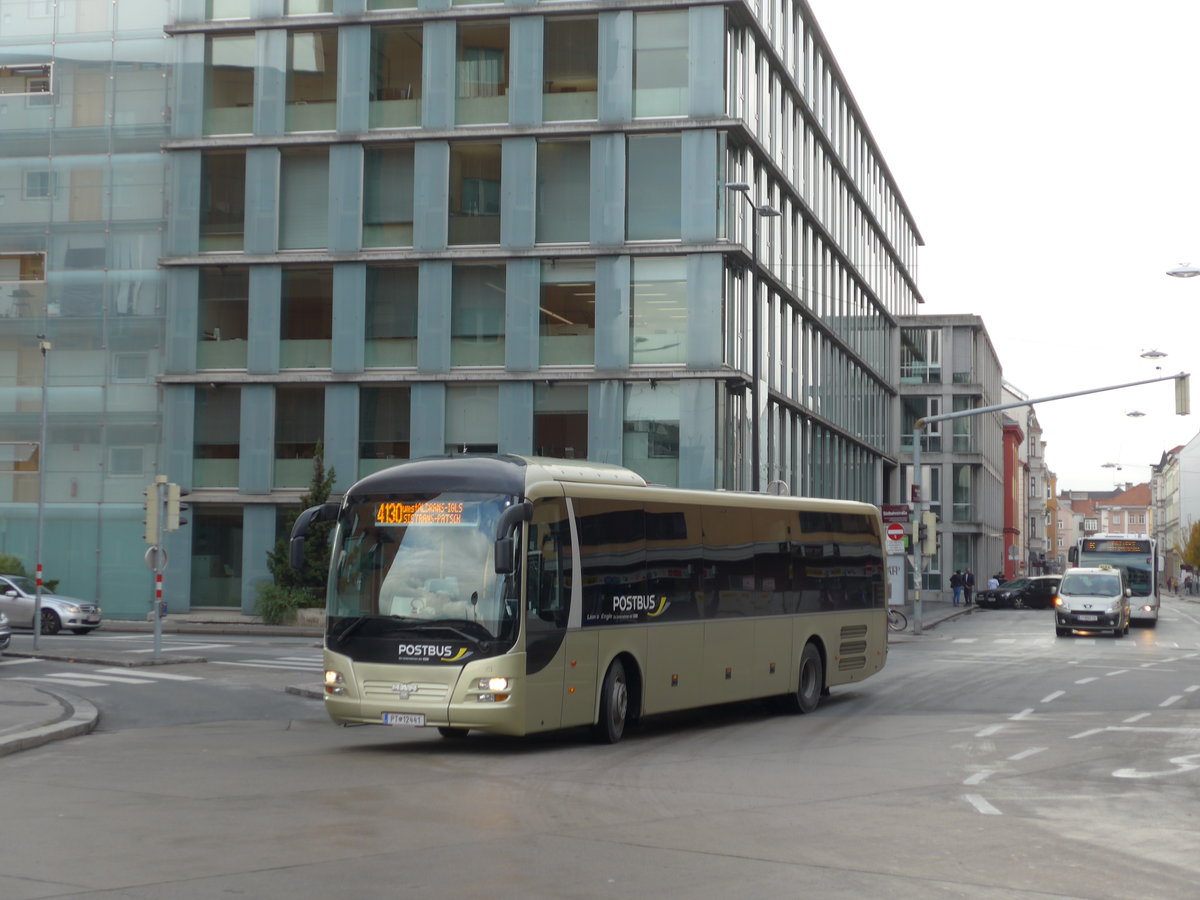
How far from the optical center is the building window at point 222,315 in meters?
44.8

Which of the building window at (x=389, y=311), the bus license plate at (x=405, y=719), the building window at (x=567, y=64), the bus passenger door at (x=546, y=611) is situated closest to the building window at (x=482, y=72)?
the building window at (x=567, y=64)

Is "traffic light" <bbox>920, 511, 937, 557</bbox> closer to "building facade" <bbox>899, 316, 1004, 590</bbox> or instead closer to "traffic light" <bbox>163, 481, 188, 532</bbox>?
"traffic light" <bbox>163, 481, 188, 532</bbox>

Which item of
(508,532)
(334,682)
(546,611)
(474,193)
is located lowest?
(334,682)

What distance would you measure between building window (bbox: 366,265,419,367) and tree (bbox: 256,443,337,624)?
3.39 meters

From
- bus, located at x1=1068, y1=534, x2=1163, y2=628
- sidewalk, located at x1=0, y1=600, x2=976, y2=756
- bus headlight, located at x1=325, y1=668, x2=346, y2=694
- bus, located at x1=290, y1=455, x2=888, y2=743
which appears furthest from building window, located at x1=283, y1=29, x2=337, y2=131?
bus headlight, located at x1=325, y1=668, x2=346, y2=694

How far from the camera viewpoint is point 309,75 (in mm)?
44969

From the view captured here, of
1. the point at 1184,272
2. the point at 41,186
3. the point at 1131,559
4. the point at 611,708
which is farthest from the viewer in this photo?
the point at 1131,559

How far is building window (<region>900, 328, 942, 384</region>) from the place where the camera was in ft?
293

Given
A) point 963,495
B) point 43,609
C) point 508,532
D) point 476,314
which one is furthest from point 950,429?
point 508,532

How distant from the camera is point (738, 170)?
4341 cm

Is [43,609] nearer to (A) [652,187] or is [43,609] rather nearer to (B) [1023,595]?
(A) [652,187]

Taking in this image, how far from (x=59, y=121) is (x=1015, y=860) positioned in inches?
1688

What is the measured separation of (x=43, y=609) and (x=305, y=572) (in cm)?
697

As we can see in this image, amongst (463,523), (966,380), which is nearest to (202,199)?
(463,523)
